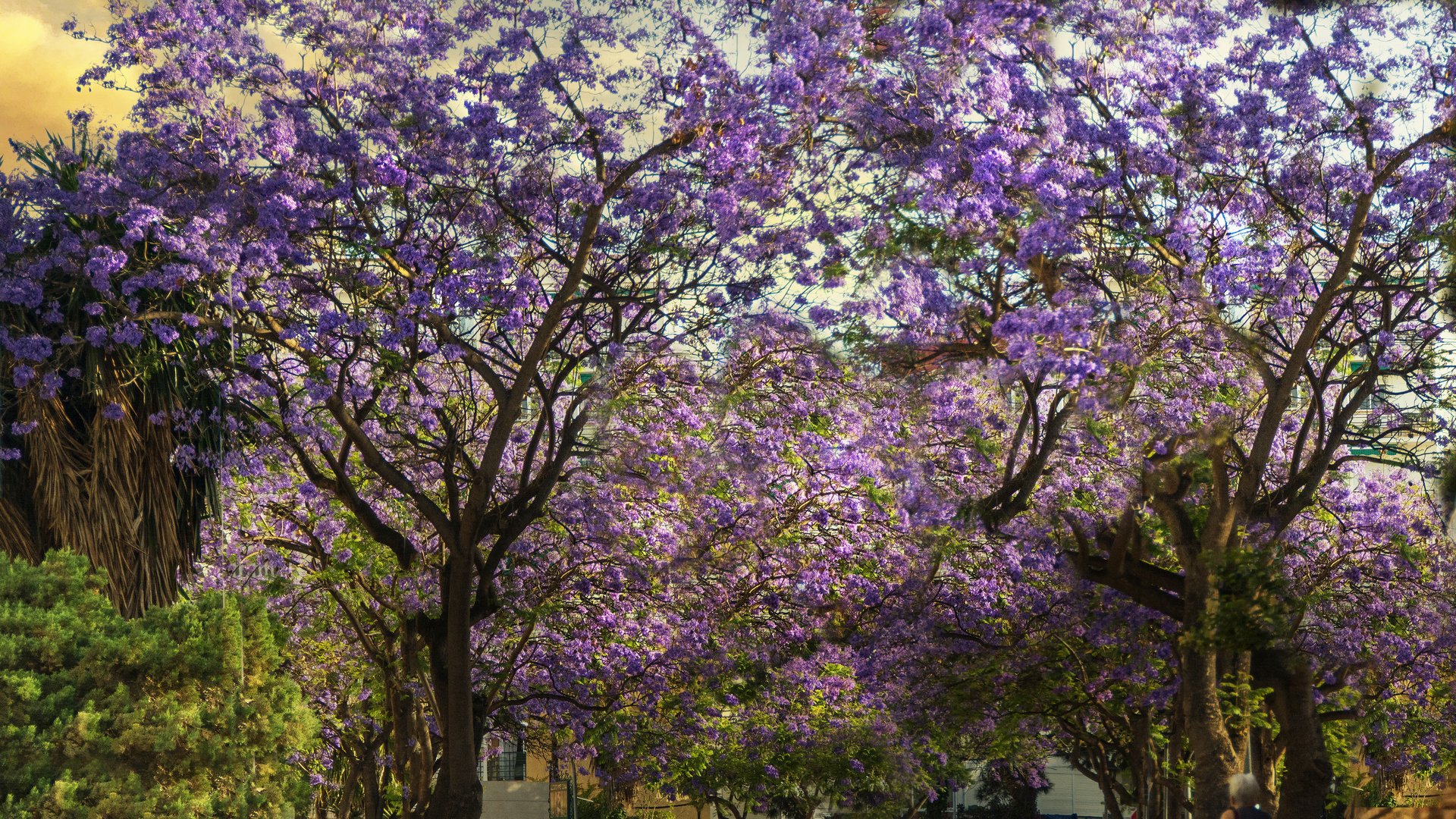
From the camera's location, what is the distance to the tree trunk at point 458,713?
35.9 feet

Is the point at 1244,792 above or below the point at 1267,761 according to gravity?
below

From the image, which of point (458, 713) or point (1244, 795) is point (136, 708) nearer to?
point (458, 713)

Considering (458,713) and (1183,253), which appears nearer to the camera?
(1183,253)

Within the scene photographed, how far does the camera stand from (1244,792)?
771cm

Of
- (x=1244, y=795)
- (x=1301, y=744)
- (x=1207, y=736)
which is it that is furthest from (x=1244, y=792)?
(x=1301, y=744)

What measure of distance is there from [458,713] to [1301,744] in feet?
21.6

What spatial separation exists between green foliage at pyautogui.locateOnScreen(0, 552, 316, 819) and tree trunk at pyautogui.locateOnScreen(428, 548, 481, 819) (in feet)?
10.9

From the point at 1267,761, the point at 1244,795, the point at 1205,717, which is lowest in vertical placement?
the point at 1244,795

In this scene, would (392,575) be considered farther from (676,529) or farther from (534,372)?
(534,372)

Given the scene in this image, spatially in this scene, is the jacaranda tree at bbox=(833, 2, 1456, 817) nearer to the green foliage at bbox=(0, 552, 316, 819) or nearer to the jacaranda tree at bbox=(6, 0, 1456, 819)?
the jacaranda tree at bbox=(6, 0, 1456, 819)

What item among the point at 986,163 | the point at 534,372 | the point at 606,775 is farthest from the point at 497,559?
the point at 606,775

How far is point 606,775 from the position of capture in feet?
60.2

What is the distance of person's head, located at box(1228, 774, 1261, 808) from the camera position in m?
7.69

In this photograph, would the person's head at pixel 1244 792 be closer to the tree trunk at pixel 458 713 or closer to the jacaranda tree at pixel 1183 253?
the jacaranda tree at pixel 1183 253
